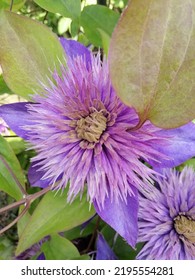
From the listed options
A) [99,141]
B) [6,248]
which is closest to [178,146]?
[99,141]

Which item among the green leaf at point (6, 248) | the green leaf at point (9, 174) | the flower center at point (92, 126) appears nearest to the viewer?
the flower center at point (92, 126)

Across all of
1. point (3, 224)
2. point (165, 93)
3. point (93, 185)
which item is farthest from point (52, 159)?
point (3, 224)

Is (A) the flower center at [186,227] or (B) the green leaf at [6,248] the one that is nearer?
(A) the flower center at [186,227]

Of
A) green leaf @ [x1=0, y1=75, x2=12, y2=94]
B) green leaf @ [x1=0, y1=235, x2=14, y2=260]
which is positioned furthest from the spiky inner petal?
green leaf @ [x1=0, y1=235, x2=14, y2=260]

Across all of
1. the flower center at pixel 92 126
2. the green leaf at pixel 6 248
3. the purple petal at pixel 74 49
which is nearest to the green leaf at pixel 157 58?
the flower center at pixel 92 126

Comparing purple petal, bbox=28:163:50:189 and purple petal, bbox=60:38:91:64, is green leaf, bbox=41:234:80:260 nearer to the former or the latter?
purple petal, bbox=28:163:50:189

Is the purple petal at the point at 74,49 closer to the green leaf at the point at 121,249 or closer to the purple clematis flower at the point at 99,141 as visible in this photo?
the purple clematis flower at the point at 99,141

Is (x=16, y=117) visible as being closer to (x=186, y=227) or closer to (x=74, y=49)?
(x=74, y=49)

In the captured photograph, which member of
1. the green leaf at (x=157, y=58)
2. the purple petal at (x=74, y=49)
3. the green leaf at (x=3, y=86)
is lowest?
the green leaf at (x=3, y=86)
